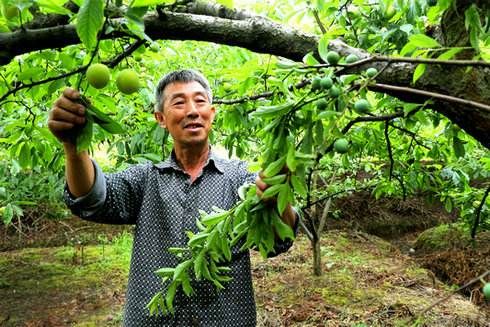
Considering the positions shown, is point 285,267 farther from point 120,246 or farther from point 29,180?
point 29,180

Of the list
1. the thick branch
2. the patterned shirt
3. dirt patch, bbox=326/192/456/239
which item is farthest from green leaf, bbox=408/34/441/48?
dirt patch, bbox=326/192/456/239

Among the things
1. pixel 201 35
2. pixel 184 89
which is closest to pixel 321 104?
pixel 201 35

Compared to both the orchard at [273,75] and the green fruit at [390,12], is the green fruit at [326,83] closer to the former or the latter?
the orchard at [273,75]

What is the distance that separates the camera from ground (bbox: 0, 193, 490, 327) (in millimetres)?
4695

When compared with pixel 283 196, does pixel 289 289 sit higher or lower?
lower

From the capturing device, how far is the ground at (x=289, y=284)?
4.70 meters

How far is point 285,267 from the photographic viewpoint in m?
6.17

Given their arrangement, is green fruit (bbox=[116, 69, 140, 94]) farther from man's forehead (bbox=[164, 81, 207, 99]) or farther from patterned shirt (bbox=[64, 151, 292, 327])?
man's forehead (bbox=[164, 81, 207, 99])

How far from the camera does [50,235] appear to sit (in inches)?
329

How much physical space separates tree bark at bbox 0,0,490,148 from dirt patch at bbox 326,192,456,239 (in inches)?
290

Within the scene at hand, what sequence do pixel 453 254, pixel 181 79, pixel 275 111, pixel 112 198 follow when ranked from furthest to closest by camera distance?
pixel 453 254, pixel 181 79, pixel 112 198, pixel 275 111

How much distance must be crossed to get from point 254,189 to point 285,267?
5257 millimetres

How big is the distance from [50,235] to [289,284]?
4863mm

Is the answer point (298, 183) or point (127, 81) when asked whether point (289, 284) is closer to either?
point (127, 81)
